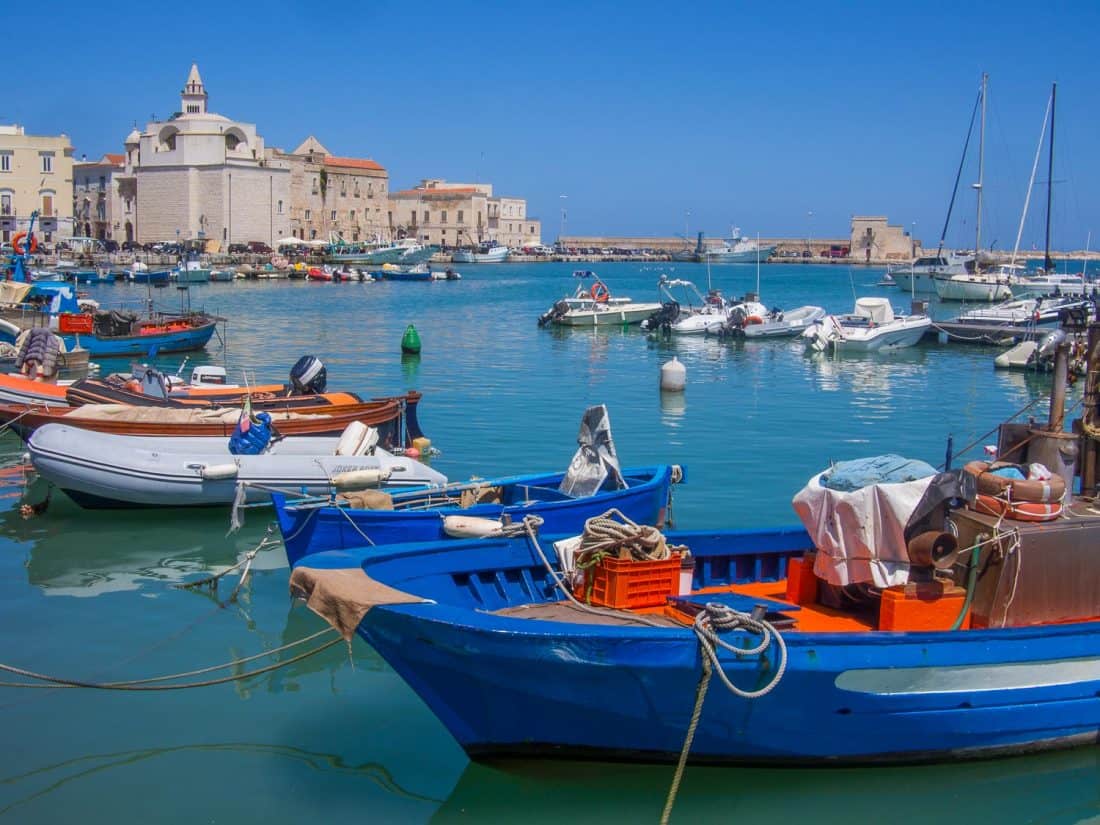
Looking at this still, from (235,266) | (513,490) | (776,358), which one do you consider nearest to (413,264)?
(235,266)

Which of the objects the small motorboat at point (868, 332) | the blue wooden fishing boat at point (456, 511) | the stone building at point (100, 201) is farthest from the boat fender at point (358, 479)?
the stone building at point (100, 201)

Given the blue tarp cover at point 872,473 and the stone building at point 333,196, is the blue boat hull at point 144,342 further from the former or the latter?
the stone building at point 333,196

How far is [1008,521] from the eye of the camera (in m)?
7.40

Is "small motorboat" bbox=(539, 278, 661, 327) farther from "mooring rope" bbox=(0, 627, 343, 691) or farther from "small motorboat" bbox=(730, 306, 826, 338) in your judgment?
"mooring rope" bbox=(0, 627, 343, 691)

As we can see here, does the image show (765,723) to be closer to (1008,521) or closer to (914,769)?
(914,769)

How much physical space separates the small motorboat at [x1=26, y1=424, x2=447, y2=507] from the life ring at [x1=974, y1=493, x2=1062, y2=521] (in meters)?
Result: 7.35

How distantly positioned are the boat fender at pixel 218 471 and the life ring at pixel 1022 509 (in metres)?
9.05

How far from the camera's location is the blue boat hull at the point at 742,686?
6766 mm

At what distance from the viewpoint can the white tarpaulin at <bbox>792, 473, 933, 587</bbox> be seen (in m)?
7.61

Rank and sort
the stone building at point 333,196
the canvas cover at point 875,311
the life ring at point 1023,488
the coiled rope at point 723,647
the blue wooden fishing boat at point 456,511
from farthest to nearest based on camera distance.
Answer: the stone building at point 333,196 < the canvas cover at point 875,311 < the blue wooden fishing boat at point 456,511 < the life ring at point 1023,488 < the coiled rope at point 723,647

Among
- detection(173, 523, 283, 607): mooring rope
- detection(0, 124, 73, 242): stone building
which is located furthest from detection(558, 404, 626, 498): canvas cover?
detection(0, 124, 73, 242): stone building

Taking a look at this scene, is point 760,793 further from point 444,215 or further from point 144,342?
point 444,215

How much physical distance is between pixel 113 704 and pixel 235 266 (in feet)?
270

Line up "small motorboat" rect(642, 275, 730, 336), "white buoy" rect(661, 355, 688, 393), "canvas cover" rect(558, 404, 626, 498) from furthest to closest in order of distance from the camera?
"small motorboat" rect(642, 275, 730, 336)
"white buoy" rect(661, 355, 688, 393)
"canvas cover" rect(558, 404, 626, 498)
